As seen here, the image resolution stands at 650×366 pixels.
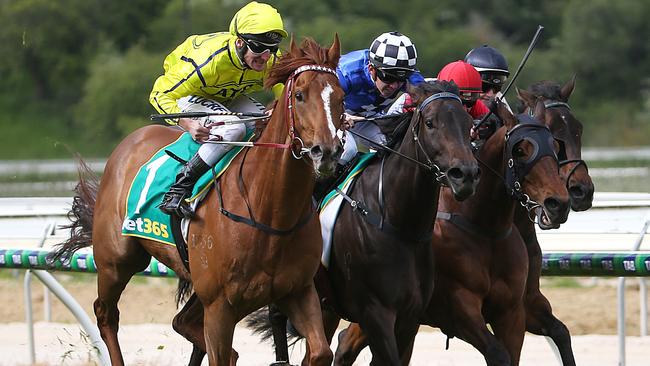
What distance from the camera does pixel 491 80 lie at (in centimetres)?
630

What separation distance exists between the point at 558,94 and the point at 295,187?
164 centimetres

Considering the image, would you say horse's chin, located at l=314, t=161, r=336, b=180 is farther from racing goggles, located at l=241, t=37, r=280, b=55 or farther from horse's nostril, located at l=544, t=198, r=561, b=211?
horse's nostril, located at l=544, t=198, r=561, b=211

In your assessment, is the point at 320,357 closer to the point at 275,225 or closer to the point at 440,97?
the point at 275,225

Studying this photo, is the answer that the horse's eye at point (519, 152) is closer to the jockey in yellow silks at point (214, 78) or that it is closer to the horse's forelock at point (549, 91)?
the horse's forelock at point (549, 91)

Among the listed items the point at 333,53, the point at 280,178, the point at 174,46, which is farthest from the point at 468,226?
the point at 174,46

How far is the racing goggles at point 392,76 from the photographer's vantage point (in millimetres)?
5750

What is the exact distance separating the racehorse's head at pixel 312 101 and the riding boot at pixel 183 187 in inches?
25.2

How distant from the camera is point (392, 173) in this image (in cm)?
554

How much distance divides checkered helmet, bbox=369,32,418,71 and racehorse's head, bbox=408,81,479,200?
369 mm

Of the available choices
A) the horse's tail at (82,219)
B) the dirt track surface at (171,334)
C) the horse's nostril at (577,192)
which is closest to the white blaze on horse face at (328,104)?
the horse's nostril at (577,192)

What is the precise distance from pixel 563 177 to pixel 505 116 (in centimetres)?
42

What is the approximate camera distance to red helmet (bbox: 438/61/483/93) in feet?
19.2

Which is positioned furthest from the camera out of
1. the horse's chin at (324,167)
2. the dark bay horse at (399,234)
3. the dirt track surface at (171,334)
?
the dirt track surface at (171,334)

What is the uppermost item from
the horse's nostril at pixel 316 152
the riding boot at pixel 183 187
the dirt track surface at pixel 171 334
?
the horse's nostril at pixel 316 152
